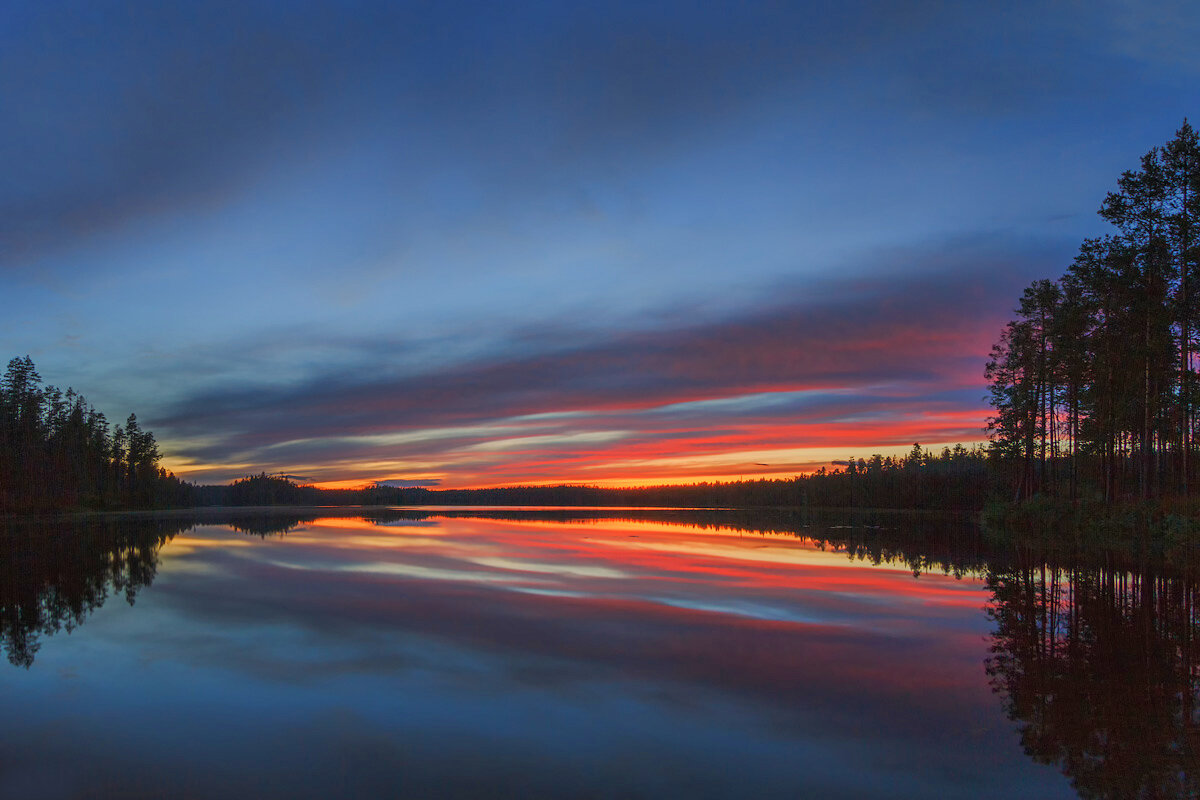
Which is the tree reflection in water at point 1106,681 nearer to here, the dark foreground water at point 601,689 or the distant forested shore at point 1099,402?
the dark foreground water at point 601,689

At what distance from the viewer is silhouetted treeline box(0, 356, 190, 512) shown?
73.8 m

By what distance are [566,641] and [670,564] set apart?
41.4 feet

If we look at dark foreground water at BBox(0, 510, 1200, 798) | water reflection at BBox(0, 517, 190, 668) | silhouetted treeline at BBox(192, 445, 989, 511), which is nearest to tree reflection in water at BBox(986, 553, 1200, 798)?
dark foreground water at BBox(0, 510, 1200, 798)

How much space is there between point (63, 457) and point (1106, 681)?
344 feet

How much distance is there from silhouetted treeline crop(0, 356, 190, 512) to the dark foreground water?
7490 centimetres

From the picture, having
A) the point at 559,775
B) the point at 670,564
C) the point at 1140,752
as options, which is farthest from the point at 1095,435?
the point at 559,775

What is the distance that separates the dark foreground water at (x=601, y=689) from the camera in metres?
5.89

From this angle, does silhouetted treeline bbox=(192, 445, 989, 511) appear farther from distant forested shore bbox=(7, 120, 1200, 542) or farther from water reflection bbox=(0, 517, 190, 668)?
water reflection bbox=(0, 517, 190, 668)

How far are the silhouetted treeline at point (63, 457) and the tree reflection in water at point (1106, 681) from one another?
92662 mm

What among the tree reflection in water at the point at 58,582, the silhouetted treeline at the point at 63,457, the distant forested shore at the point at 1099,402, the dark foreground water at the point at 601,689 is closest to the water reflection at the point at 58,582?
the tree reflection in water at the point at 58,582

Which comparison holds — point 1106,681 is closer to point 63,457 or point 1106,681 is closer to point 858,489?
point 63,457

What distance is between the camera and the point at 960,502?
99.1 metres

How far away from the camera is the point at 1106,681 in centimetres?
838

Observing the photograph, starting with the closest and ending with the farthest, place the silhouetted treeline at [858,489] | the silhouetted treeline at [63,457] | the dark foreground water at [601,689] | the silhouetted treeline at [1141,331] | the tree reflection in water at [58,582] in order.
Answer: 1. the dark foreground water at [601,689]
2. the tree reflection in water at [58,582]
3. the silhouetted treeline at [1141,331]
4. the silhouetted treeline at [63,457]
5. the silhouetted treeline at [858,489]
